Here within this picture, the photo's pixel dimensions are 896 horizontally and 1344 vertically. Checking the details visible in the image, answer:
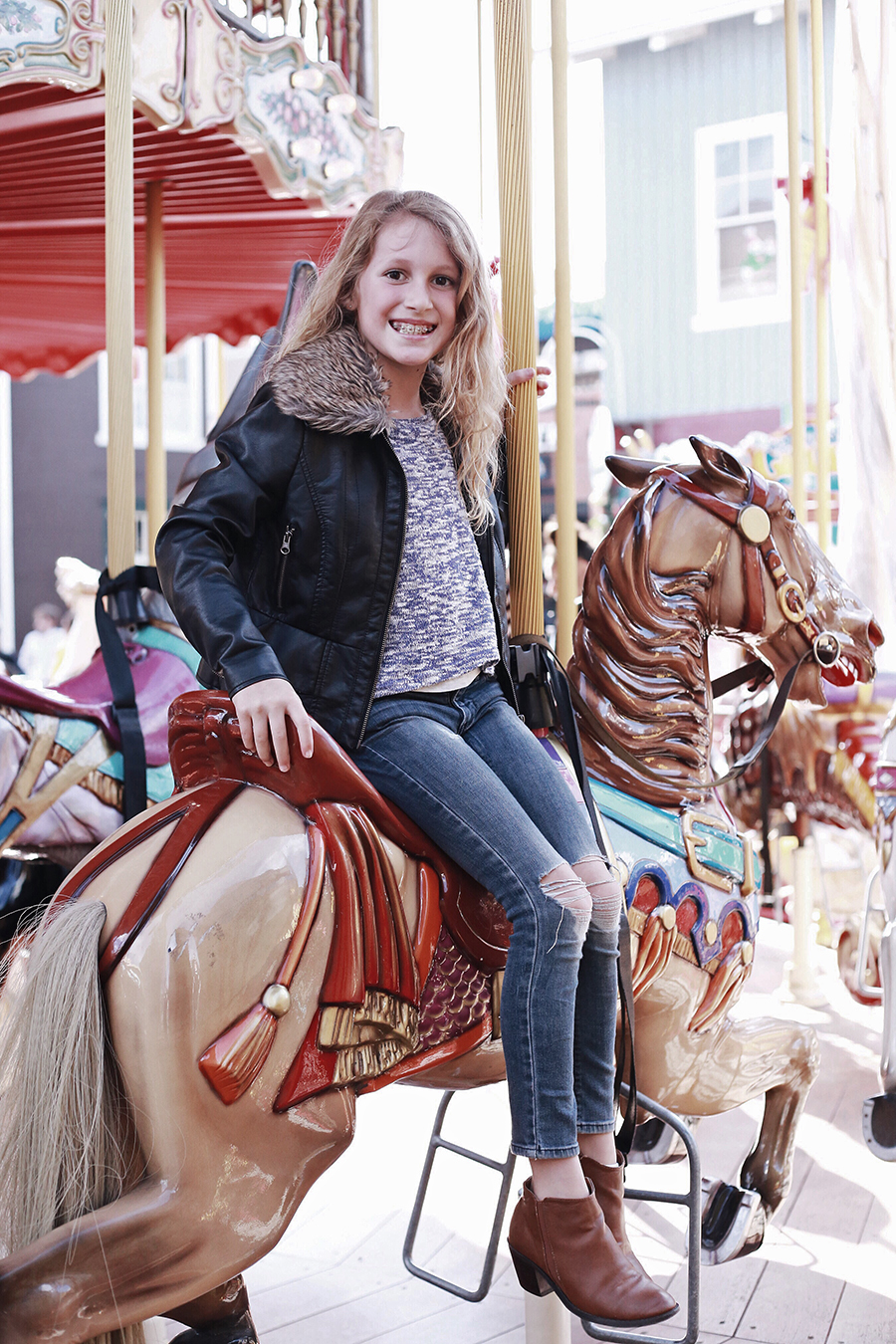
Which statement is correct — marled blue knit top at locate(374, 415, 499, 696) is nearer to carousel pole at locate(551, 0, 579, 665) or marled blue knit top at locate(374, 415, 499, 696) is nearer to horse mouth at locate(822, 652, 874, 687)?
carousel pole at locate(551, 0, 579, 665)

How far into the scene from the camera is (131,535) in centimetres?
213

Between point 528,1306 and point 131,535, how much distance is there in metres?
1.49

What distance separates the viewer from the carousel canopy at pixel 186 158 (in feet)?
9.79

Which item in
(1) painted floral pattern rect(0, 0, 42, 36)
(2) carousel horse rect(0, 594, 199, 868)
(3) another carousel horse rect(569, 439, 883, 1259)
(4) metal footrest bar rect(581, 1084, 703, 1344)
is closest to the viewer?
(4) metal footrest bar rect(581, 1084, 703, 1344)

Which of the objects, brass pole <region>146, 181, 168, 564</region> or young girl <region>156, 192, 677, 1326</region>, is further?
brass pole <region>146, 181, 168, 564</region>

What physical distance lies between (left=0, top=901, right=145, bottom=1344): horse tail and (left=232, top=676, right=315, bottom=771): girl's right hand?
0.27m

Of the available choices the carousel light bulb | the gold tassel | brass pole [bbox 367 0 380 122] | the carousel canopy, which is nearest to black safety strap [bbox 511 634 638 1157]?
the gold tassel

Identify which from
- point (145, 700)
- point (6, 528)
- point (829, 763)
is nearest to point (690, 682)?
point (145, 700)

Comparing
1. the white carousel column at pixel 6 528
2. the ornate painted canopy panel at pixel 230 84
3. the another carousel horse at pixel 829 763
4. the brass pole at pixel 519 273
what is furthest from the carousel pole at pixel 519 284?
the white carousel column at pixel 6 528

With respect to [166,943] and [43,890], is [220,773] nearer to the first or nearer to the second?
[166,943]

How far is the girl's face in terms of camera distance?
65.6 inches

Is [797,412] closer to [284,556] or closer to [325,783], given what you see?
[284,556]

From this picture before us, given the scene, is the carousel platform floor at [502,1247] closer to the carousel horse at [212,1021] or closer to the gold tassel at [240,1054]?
the carousel horse at [212,1021]

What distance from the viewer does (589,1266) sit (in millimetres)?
1504
